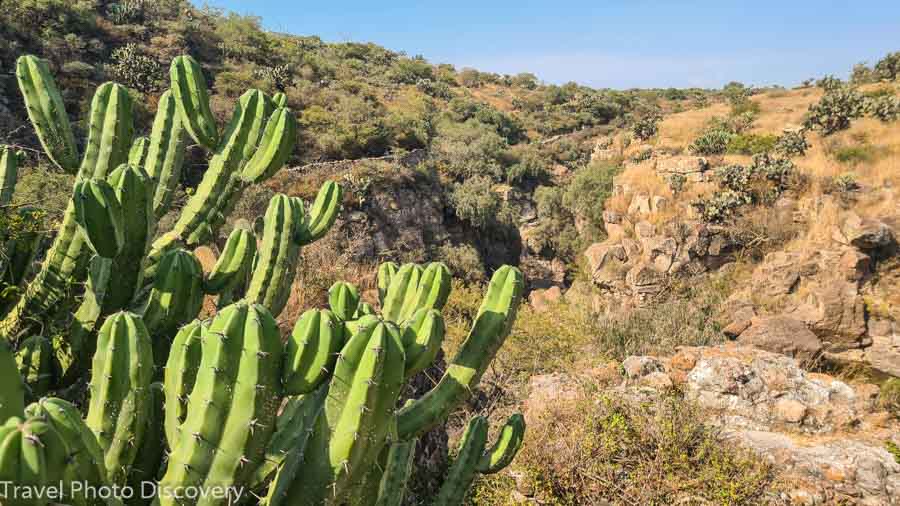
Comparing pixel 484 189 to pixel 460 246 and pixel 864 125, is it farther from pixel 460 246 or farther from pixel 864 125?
pixel 864 125

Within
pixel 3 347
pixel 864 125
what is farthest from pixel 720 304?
pixel 3 347

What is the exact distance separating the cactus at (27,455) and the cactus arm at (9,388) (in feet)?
2.09

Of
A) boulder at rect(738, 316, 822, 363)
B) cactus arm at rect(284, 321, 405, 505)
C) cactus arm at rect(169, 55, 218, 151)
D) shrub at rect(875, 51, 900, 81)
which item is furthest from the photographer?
shrub at rect(875, 51, 900, 81)

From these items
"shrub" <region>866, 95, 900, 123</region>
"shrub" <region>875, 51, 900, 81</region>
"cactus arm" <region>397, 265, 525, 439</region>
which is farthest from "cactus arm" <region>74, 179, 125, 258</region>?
"shrub" <region>875, 51, 900, 81</region>

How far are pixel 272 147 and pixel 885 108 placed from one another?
17.2 metres

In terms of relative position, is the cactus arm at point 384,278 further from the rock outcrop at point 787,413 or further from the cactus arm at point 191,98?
the rock outcrop at point 787,413

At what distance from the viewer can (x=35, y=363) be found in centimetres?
268

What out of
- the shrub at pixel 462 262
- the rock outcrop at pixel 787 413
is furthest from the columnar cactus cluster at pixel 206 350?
the shrub at pixel 462 262

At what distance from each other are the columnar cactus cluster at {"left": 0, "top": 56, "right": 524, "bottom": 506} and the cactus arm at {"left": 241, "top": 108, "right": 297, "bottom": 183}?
Result: 0.7 inches

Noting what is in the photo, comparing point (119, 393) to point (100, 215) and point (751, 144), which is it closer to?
point (100, 215)

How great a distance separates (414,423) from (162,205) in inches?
106

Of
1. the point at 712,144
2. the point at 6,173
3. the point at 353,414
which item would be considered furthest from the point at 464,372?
the point at 712,144

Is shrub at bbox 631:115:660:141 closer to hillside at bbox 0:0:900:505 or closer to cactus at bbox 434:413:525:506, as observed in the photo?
hillside at bbox 0:0:900:505

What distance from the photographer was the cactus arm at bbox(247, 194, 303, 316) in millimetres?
3768
